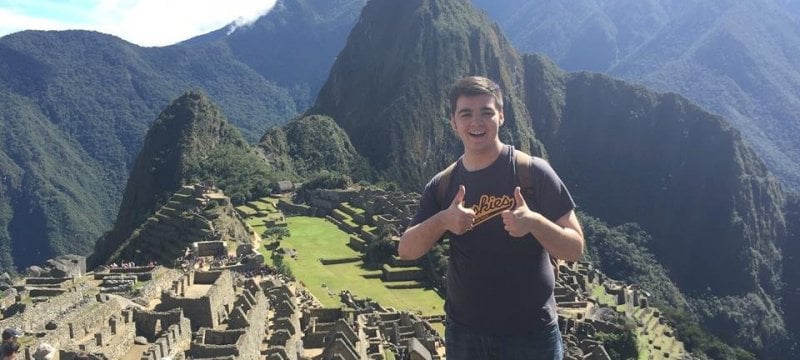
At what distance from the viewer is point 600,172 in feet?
469

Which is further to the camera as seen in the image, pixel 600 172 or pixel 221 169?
pixel 600 172

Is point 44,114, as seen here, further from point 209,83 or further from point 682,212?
point 682,212

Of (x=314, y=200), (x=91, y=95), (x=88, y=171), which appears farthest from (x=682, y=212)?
(x=91, y=95)

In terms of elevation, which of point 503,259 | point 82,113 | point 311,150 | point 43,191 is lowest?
point 43,191

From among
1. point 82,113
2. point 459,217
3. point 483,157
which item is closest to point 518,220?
point 459,217

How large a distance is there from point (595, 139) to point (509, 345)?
155m

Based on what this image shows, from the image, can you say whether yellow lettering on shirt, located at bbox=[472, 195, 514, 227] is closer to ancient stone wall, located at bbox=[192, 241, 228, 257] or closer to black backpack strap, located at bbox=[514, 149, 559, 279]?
black backpack strap, located at bbox=[514, 149, 559, 279]

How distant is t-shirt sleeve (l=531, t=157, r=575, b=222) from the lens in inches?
207

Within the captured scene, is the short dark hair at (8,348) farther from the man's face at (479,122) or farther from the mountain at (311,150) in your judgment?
the mountain at (311,150)

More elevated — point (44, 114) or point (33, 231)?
point (44, 114)

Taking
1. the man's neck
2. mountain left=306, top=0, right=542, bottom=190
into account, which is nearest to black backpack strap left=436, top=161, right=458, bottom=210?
the man's neck

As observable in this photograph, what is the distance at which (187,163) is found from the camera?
7794cm

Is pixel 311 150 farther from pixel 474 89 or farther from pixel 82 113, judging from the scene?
pixel 474 89

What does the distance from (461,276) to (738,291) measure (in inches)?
4277
